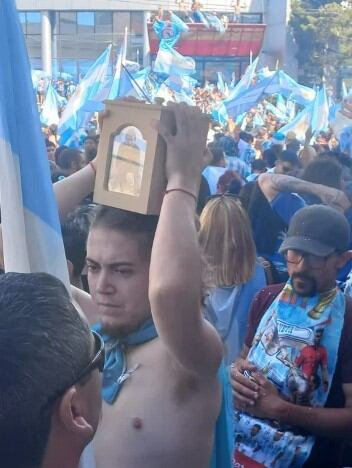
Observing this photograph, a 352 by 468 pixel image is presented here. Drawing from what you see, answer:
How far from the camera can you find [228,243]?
350 centimetres

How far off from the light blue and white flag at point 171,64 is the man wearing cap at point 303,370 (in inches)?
577

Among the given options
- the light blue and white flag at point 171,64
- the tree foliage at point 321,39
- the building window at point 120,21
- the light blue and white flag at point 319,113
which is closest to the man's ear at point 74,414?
the light blue and white flag at point 319,113

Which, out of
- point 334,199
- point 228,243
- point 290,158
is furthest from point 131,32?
point 228,243

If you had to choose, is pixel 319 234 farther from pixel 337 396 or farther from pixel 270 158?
pixel 270 158

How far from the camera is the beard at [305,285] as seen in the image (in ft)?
8.80

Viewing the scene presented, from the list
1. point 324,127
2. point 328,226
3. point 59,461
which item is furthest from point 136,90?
point 59,461

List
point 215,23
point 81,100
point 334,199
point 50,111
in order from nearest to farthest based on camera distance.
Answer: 1. point 334,199
2. point 81,100
3. point 50,111
4. point 215,23

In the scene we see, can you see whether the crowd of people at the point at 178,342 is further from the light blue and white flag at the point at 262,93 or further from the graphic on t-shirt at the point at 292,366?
the light blue and white flag at the point at 262,93

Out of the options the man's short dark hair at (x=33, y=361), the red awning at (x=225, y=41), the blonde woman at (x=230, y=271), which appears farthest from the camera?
the red awning at (x=225, y=41)

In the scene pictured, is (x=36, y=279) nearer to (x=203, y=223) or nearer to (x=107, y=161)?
(x=107, y=161)

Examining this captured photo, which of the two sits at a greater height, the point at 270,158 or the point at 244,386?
the point at 244,386

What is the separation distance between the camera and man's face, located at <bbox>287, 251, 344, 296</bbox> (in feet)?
8.81

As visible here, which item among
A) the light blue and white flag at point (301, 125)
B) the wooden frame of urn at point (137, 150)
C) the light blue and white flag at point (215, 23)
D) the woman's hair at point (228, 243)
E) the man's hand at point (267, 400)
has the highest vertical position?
the wooden frame of urn at point (137, 150)

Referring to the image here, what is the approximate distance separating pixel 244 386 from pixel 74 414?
144 cm
